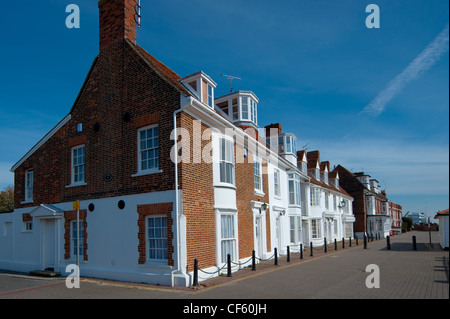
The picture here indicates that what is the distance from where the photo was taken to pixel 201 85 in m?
14.8

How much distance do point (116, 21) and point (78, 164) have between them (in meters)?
6.50

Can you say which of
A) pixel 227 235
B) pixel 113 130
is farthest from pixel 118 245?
pixel 113 130

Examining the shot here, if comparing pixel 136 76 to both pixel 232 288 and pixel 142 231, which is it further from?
pixel 232 288

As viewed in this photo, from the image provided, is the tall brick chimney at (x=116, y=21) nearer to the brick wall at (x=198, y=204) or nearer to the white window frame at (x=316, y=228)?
the brick wall at (x=198, y=204)

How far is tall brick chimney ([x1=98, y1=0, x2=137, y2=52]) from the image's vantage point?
15.2m

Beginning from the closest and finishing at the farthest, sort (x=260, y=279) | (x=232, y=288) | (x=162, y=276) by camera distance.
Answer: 1. (x=232, y=288)
2. (x=162, y=276)
3. (x=260, y=279)

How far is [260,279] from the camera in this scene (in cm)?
1298

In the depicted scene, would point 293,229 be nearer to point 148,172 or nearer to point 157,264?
point 157,264

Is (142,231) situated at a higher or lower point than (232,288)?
higher

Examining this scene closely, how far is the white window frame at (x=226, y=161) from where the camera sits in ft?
48.9

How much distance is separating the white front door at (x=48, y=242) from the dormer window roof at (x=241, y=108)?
35.9ft

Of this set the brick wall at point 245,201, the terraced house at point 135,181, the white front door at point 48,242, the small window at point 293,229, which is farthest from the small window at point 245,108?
the white front door at point 48,242
